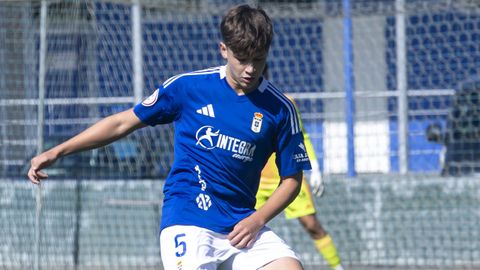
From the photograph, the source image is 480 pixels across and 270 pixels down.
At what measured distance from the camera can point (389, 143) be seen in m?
11.6

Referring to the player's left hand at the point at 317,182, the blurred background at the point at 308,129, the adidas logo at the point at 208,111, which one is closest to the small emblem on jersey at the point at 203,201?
the adidas logo at the point at 208,111

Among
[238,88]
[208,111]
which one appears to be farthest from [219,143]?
[238,88]

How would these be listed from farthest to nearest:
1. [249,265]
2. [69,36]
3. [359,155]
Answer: [359,155] → [69,36] → [249,265]

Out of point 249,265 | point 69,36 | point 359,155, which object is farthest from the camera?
point 359,155

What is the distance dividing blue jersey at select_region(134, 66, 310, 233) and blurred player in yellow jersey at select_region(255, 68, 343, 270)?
11.3 ft

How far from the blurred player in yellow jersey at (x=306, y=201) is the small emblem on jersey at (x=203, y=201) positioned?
11.8 feet

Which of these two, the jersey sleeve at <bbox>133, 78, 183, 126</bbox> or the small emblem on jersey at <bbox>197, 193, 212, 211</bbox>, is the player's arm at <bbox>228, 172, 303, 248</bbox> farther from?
the jersey sleeve at <bbox>133, 78, 183, 126</bbox>

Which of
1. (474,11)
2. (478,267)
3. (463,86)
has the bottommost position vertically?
(478,267)

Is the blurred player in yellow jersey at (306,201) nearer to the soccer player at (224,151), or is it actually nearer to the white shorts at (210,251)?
the soccer player at (224,151)

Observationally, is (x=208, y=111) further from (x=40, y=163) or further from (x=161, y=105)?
(x=40, y=163)

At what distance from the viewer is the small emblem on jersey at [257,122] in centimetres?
476

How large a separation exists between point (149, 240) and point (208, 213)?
722 centimetres

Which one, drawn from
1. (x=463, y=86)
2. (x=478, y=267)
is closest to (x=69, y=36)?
(x=463, y=86)

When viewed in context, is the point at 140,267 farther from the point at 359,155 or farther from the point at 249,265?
the point at 249,265
